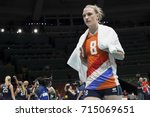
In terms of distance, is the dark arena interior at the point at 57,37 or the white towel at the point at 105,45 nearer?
the white towel at the point at 105,45

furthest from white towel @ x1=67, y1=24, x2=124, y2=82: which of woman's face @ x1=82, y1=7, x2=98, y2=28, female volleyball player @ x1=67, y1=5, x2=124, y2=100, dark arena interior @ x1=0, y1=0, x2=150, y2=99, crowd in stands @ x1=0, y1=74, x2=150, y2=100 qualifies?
dark arena interior @ x1=0, y1=0, x2=150, y2=99

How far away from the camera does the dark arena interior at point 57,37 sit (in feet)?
82.8

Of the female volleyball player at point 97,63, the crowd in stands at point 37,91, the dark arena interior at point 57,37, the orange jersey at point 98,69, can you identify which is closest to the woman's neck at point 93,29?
the female volleyball player at point 97,63

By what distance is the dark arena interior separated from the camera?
993 inches

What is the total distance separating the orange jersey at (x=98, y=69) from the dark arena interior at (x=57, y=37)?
56.1 ft

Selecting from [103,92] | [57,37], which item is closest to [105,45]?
[103,92]

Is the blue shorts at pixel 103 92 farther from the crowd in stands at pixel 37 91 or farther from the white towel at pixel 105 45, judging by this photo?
the crowd in stands at pixel 37 91

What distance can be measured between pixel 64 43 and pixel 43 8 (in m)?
5.99

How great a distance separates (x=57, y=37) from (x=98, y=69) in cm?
2849

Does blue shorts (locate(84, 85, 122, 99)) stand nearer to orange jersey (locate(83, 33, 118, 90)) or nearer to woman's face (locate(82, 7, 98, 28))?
orange jersey (locate(83, 33, 118, 90))

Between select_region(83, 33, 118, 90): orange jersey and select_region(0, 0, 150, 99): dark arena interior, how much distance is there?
17.1 metres

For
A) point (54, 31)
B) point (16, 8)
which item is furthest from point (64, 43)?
A: point (16, 8)

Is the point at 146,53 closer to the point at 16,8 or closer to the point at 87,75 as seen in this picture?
the point at 16,8

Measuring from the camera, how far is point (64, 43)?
31.8m
